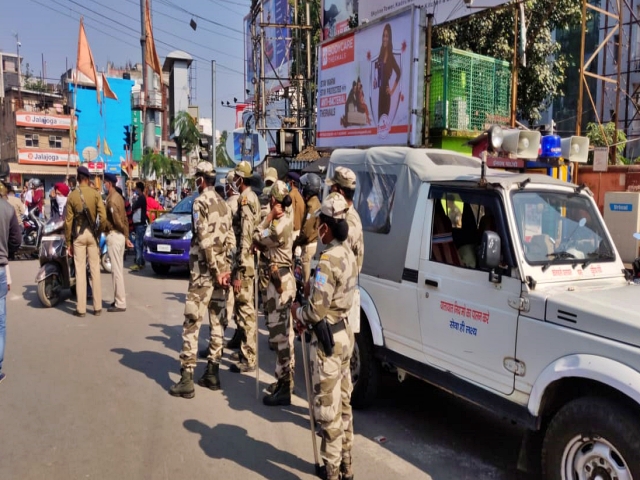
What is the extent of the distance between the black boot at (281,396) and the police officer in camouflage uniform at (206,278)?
0.64m

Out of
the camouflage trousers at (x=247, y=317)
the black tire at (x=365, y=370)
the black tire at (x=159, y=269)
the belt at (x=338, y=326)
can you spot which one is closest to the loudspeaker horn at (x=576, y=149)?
the black tire at (x=365, y=370)

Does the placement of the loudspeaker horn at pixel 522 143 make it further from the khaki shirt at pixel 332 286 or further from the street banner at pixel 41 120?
the street banner at pixel 41 120

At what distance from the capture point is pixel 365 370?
194 inches

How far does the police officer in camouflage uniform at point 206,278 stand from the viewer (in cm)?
535

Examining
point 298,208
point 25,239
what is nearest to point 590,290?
point 298,208

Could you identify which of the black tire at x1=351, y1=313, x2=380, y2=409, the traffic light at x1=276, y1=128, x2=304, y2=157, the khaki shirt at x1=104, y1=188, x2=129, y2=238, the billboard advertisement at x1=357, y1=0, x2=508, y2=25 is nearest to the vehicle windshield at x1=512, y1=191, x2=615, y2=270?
the black tire at x1=351, y1=313, x2=380, y2=409

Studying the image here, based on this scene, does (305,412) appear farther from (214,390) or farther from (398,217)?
(398,217)

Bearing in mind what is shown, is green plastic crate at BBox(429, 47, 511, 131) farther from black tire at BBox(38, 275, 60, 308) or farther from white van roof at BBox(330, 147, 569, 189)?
black tire at BBox(38, 275, 60, 308)

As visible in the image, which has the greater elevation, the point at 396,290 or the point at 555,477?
the point at 396,290

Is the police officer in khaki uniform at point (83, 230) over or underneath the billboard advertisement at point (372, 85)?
underneath

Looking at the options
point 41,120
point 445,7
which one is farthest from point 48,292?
point 41,120

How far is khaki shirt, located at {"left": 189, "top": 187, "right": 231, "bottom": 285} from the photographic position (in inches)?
213

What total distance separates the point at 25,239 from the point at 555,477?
14.5 metres

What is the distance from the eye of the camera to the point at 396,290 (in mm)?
4609
